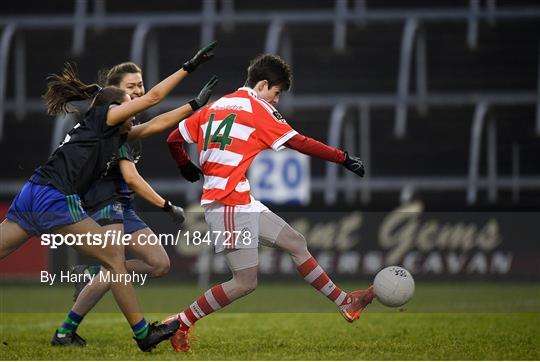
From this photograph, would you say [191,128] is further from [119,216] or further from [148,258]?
[148,258]

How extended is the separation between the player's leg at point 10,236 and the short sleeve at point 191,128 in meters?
1.24

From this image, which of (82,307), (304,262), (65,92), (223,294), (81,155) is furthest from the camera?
(82,307)

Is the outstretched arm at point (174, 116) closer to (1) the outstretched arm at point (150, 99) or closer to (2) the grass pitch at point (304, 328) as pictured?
(1) the outstretched arm at point (150, 99)

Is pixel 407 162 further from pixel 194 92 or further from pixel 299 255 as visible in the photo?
pixel 299 255

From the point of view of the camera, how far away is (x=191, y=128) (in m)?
7.75

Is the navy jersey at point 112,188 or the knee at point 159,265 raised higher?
the navy jersey at point 112,188

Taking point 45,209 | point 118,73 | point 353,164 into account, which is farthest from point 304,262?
point 118,73

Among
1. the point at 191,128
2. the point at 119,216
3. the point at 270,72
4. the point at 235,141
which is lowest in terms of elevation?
the point at 119,216

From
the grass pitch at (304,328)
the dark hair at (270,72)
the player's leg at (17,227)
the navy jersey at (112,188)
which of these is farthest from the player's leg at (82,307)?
the dark hair at (270,72)

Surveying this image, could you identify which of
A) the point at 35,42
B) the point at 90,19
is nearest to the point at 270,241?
the point at 90,19

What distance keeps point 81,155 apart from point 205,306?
126 centimetres

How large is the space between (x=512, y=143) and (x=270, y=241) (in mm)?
13691

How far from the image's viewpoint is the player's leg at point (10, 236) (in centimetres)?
729

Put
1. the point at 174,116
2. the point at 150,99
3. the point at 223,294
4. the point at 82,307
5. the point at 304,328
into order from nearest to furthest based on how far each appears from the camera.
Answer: the point at 150,99, the point at 174,116, the point at 223,294, the point at 82,307, the point at 304,328
